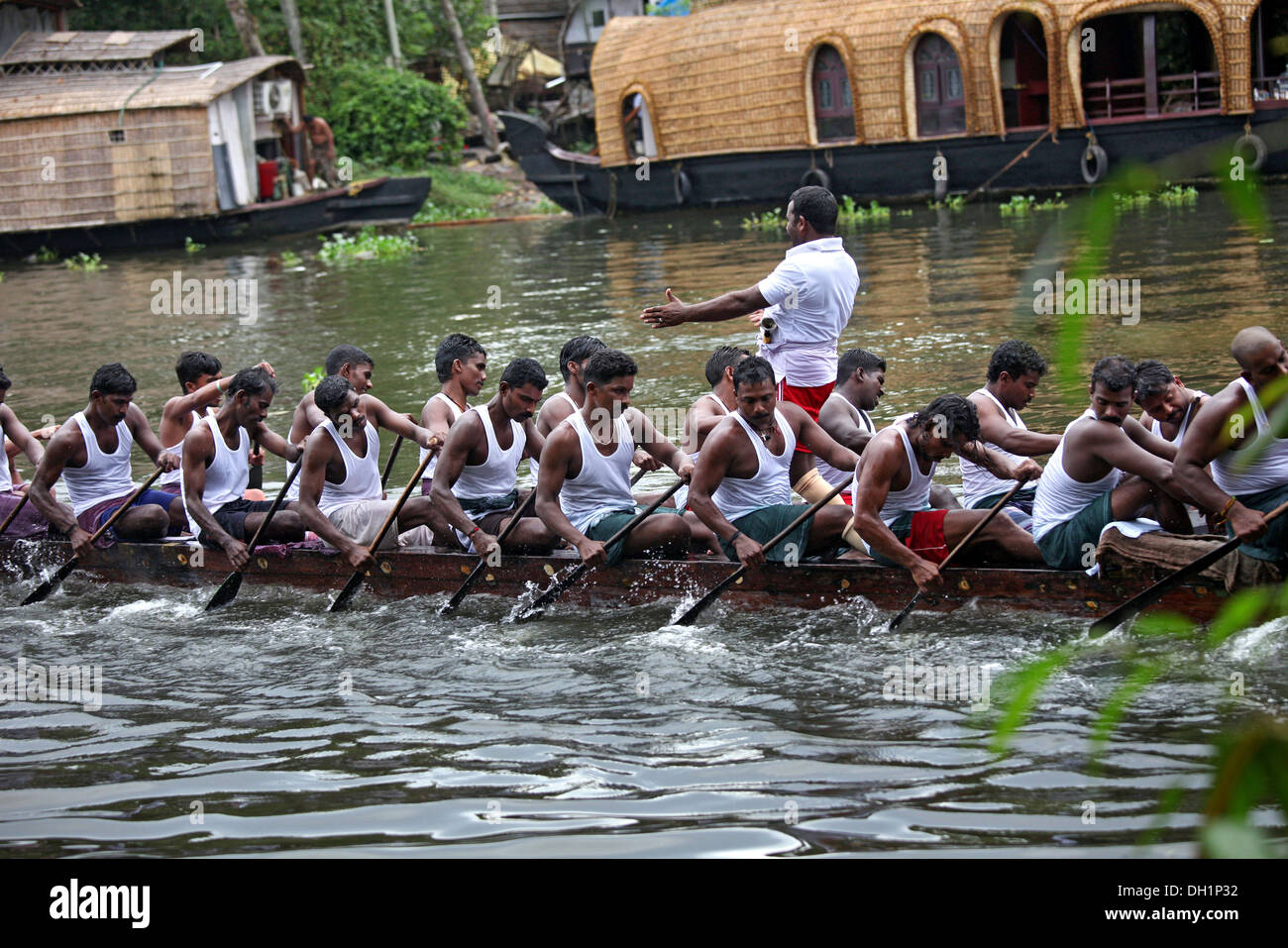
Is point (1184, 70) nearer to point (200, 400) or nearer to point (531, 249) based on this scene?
point (531, 249)

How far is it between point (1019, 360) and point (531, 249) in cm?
1969

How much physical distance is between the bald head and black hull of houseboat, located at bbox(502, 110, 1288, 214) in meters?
15.6

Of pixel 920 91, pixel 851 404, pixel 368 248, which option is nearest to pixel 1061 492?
pixel 851 404

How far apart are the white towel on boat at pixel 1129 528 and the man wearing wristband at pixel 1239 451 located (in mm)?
336

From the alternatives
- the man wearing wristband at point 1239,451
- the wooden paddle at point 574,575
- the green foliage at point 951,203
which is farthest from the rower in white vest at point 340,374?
the green foliage at point 951,203

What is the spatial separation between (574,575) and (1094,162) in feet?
61.2

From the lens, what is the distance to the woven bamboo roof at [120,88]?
2817 centimetres

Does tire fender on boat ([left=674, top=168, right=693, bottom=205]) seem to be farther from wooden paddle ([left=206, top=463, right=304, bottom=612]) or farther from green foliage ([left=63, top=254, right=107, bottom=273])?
wooden paddle ([left=206, top=463, right=304, bottom=612])

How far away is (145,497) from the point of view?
402 inches

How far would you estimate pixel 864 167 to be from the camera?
87.1ft

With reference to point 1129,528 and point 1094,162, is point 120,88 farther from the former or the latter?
point 1129,528

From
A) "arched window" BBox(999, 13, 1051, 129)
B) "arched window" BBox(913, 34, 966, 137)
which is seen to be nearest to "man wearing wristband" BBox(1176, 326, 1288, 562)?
"arched window" BBox(913, 34, 966, 137)

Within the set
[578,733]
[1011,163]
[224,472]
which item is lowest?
[578,733]

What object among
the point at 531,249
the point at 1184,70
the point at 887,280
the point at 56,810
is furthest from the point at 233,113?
the point at 56,810
